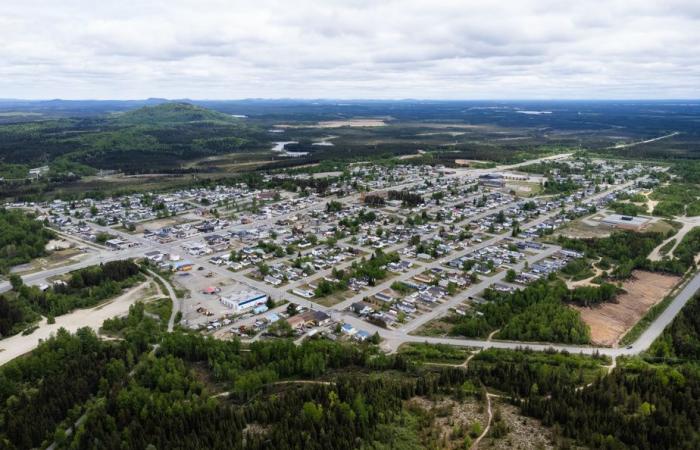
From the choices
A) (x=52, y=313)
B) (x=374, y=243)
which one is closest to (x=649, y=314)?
(x=374, y=243)

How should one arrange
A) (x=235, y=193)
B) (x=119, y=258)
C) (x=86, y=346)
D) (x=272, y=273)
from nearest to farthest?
(x=86, y=346) → (x=272, y=273) → (x=119, y=258) → (x=235, y=193)

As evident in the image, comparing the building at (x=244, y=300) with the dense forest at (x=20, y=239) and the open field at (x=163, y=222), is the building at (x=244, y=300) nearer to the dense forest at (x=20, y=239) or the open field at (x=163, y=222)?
the dense forest at (x=20, y=239)

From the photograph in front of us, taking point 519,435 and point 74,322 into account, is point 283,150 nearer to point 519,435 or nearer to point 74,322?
point 74,322

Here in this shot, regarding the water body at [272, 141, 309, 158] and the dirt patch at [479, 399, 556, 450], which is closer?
the dirt patch at [479, 399, 556, 450]

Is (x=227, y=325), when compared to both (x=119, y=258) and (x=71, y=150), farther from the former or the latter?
(x=71, y=150)

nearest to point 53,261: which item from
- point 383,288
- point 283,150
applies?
point 383,288

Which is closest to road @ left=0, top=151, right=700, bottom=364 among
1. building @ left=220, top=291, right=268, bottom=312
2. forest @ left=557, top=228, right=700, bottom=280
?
building @ left=220, top=291, right=268, bottom=312

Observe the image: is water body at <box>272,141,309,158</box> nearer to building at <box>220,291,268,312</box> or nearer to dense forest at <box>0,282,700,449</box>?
building at <box>220,291,268,312</box>
